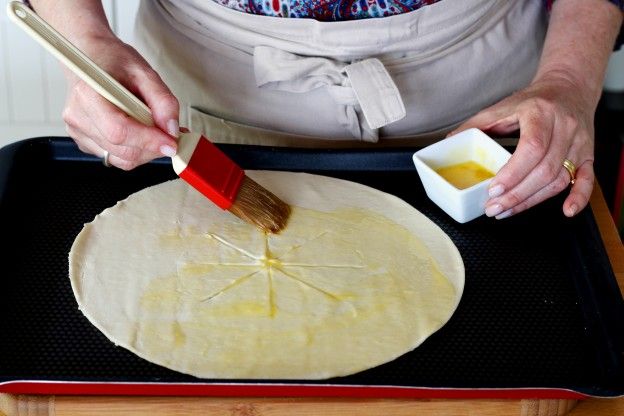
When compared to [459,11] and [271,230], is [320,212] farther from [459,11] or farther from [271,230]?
[459,11]

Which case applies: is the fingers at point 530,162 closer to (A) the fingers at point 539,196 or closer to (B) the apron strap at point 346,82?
(A) the fingers at point 539,196

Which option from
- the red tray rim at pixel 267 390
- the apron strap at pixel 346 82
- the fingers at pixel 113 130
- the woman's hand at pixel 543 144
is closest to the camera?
the red tray rim at pixel 267 390

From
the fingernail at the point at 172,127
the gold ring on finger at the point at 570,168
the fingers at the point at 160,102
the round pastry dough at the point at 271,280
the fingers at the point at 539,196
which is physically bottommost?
the round pastry dough at the point at 271,280

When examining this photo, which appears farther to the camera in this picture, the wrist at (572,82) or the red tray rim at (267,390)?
the wrist at (572,82)

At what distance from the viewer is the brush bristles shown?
1.16 meters

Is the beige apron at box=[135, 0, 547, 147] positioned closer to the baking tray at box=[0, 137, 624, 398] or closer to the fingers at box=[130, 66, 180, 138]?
the baking tray at box=[0, 137, 624, 398]

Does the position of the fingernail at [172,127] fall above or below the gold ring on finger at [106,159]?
above

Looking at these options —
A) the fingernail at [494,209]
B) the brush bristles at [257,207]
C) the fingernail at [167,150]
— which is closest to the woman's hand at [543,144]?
the fingernail at [494,209]

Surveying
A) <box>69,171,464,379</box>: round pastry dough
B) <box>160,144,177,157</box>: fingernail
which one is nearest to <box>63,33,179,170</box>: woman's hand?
<box>160,144,177,157</box>: fingernail

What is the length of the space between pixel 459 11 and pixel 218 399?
0.74 metres

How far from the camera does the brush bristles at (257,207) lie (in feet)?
3.79

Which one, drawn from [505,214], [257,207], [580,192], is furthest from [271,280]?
[580,192]

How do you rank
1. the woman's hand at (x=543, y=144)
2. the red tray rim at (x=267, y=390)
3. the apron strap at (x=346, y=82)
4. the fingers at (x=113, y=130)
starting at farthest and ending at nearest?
the apron strap at (x=346, y=82), the woman's hand at (x=543, y=144), the fingers at (x=113, y=130), the red tray rim at (x=267, y=390)

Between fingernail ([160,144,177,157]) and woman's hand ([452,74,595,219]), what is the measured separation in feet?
1.39
